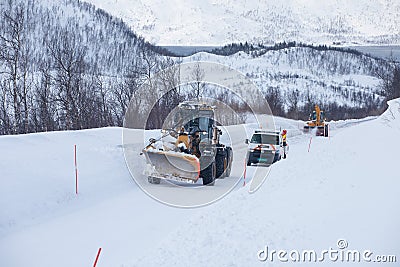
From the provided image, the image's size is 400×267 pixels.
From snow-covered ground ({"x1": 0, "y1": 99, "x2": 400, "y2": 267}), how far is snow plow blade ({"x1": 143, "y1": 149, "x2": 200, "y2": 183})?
770 mm

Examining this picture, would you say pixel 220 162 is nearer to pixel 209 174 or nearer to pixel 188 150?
pixel 209 174

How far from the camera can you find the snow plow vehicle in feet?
40.1

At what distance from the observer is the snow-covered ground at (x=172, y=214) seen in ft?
20.9

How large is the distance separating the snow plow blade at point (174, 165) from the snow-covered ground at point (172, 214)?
770 mm

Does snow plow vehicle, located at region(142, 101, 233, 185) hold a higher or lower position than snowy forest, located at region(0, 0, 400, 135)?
lower

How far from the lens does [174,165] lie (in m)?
12.2

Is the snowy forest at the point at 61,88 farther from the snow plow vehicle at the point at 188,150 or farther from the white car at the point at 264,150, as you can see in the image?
the snow plow vehicle at the point at 188,150

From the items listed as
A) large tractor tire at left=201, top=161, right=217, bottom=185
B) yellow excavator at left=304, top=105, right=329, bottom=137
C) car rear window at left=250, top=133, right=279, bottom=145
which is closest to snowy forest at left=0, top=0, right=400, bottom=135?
yellow excavator at left=304, top=105, right=329, bottom=137

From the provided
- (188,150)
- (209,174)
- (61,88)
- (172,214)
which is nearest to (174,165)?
(188,150)

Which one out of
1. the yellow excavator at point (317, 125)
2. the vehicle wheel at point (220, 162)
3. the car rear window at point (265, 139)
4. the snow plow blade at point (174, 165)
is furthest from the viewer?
the yellow excavator at point (317, 125)

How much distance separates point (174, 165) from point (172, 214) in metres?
2.30

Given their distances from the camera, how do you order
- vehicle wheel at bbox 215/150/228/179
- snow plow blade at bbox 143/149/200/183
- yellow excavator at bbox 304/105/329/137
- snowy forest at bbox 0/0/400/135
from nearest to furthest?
snow plow blade at bbox 143/149/200/183
vehicle wheel at bbox 215/150/228/179
snowy forest at bbox 0/0/400/135
yellow excavator at bbox 304/105/329/137

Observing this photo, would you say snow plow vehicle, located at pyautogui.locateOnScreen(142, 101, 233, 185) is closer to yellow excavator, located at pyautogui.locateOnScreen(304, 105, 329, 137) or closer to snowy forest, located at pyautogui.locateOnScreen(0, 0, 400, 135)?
snowy forest, located at pyautogui.locateOnScreen(0, 0, 400, 135)

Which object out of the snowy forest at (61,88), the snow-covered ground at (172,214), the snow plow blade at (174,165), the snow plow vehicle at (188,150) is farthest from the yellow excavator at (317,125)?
the snow plow blade at (174,165)
